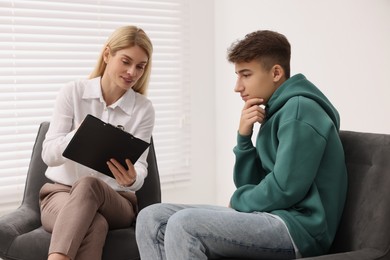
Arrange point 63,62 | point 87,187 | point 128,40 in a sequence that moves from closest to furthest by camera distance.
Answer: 1. point 87,187
2. point 128,40
3. point 63,62

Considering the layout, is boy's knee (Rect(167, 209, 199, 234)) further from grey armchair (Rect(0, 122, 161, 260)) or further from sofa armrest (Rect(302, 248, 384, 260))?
grey armchair (Rect(0, 122, 161, 260))

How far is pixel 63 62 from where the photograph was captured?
313 cm

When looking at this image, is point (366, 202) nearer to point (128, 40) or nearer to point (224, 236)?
point (224, 236)

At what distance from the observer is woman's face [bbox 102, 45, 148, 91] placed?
232 cm

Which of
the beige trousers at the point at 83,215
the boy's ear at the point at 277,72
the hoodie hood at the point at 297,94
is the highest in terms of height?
the boy's ear at the point at 277,72

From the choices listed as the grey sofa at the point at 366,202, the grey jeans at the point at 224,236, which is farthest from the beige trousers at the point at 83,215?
the grey sofa at the point at 366,202

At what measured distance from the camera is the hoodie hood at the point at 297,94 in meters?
1.76

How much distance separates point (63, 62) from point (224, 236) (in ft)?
6.15

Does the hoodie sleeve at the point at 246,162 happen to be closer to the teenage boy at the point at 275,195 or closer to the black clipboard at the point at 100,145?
the teenage boy at the point at 275,195

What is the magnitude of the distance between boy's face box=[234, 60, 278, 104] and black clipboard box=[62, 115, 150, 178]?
45 centimetres

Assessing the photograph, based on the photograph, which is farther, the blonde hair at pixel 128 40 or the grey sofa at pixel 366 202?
the blonde hair at pixel 128 40

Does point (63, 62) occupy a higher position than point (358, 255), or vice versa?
point (63, 62)

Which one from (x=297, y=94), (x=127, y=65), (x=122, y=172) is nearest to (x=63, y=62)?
(x=127, y=65)

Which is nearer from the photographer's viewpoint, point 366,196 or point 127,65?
point 366,196
